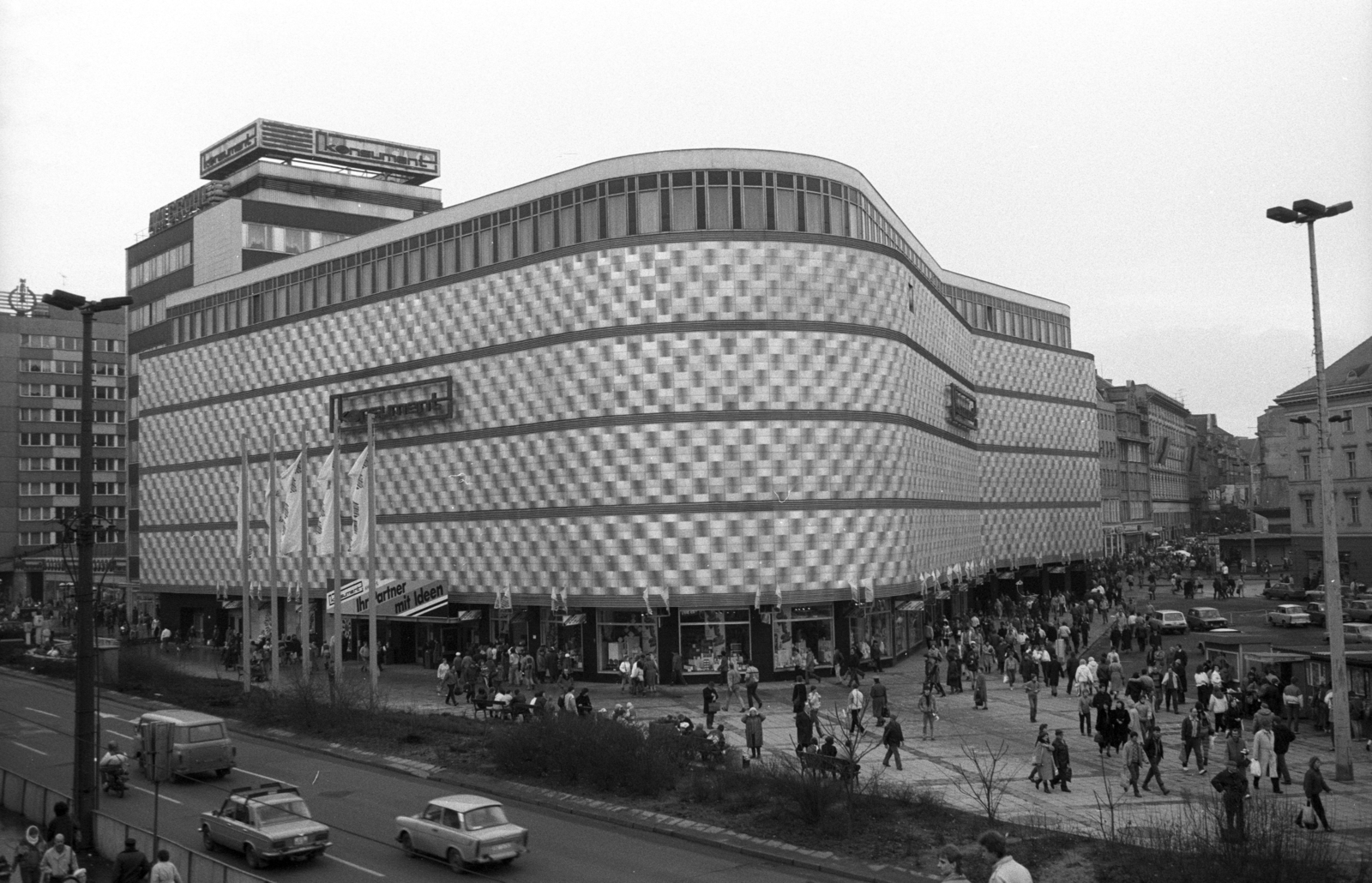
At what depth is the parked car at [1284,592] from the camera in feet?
250

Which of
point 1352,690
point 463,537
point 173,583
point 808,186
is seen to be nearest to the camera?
point 1352,690

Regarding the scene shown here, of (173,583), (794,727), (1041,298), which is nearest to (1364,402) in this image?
(1041,298)

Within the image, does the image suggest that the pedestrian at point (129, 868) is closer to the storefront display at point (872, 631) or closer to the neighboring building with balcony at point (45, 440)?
the storefront display at point (872, 631)

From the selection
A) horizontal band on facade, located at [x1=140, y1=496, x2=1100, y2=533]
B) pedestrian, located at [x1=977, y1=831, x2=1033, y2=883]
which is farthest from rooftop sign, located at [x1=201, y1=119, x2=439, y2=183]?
pedestrian, located at [x1=977, y1=831, x2=1033, y2=883]

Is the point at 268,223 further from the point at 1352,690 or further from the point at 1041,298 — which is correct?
the point at 1352,690

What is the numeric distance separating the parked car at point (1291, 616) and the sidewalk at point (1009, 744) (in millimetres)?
14948

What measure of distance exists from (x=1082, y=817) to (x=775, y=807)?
625cm

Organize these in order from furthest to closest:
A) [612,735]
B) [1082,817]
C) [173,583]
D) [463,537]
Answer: [173,583] < [463,537] < [612,735] < [1082,817]

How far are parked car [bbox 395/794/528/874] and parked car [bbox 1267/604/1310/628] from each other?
174 ft

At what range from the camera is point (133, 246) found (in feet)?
292

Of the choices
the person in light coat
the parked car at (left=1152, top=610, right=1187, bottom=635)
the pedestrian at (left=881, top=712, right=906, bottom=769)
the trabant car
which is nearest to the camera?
the trabant car

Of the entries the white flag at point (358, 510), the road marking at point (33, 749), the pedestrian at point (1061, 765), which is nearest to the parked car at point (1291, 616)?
the pedestrian at point (1061, 765)

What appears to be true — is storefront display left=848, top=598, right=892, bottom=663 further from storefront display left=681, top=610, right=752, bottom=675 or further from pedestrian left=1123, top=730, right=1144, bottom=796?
pedestrian left=1123, top=730, right=1144, bottom=796

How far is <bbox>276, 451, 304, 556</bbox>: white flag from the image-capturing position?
45.0m
